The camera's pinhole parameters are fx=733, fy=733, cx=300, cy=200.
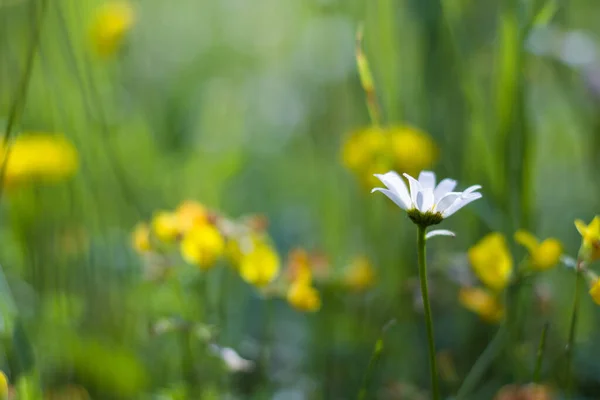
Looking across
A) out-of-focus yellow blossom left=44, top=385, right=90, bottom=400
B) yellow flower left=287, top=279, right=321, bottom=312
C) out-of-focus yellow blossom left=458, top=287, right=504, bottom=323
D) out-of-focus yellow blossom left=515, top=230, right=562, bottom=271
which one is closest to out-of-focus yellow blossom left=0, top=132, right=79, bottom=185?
out-of-focus yellow blossom left=44, top=385, right=90, bottom=400

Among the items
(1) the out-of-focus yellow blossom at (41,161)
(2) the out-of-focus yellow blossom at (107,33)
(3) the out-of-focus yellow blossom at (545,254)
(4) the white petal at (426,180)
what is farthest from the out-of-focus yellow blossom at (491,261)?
(2) the out-of-focus yellow blossom at (107,33)

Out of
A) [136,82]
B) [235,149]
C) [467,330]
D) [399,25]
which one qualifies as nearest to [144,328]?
[467,330]

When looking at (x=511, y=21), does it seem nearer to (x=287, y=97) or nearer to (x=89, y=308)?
(x=89, y=308)

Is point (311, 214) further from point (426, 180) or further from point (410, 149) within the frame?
point (426, 180)

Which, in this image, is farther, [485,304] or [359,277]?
[359,277]

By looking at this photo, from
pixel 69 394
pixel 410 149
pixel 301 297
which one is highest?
pixel 410 149

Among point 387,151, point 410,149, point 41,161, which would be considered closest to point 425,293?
point 387,151
